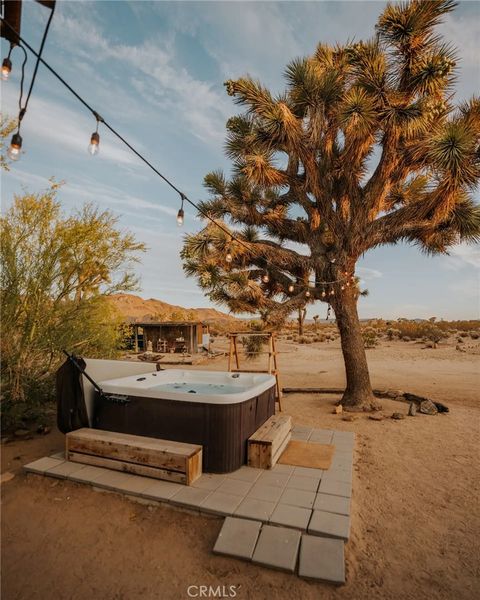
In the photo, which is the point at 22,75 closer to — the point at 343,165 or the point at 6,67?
the point at 6,67

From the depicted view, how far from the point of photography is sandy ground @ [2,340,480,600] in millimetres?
2434

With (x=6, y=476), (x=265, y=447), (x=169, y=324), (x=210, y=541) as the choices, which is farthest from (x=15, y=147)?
(x=169, y=324)

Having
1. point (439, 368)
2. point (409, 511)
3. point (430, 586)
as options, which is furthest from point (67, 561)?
point (439, 368)

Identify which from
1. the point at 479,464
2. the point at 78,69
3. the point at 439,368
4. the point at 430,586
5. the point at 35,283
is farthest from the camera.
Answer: the point at 439,368

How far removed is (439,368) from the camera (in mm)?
13688

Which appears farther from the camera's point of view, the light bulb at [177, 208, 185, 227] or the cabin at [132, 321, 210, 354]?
the cabin at [132, 321, 210, 354]

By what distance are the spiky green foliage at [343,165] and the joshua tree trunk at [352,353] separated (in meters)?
0.46

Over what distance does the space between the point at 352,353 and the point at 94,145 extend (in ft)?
23.1

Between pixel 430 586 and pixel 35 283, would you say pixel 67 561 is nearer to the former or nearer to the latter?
pixel 430 586

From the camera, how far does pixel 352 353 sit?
8047mm

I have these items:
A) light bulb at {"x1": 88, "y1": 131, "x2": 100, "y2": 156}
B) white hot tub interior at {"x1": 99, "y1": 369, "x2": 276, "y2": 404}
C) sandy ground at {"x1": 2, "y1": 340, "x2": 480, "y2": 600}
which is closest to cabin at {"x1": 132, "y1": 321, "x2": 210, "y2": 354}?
white hot tub interior at {"x1": 99, "y1": 369, "x2": 276, "y2": 404}

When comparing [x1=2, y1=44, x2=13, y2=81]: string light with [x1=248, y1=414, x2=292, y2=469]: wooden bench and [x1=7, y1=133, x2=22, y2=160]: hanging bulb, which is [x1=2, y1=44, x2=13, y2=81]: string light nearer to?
[x1=7, y1=133, x2=22, y2=160]: hanging bulb

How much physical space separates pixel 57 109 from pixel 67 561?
6635 millimetres

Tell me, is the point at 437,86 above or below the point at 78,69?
above
